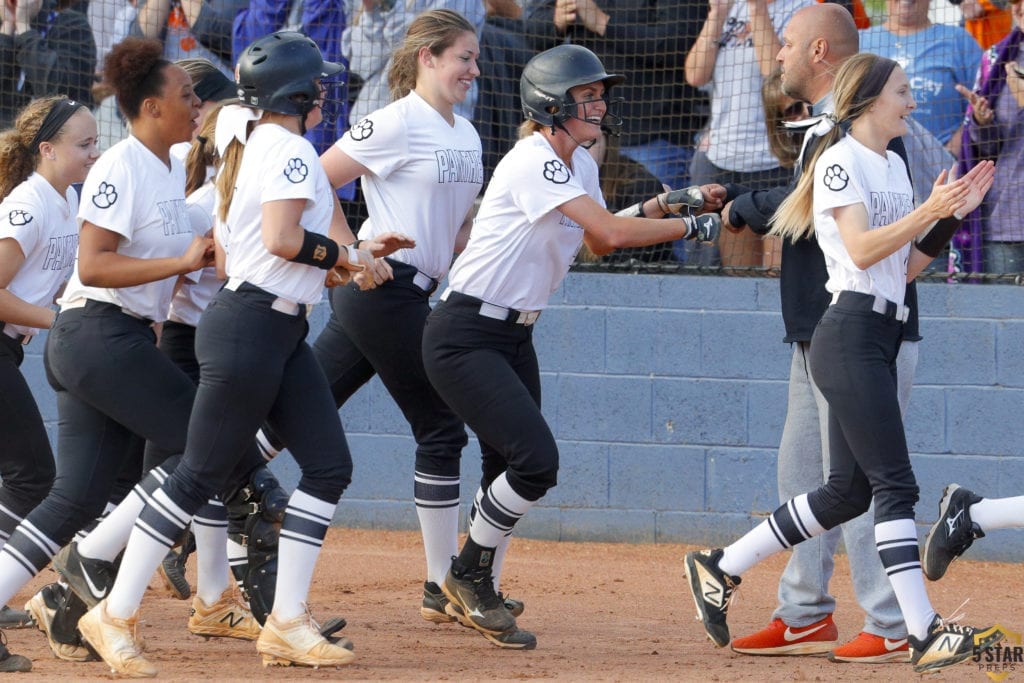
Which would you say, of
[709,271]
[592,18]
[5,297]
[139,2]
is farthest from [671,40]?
[5,297]

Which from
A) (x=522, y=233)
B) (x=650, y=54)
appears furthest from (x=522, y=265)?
(x=650, y=54)

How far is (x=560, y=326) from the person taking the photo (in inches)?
283

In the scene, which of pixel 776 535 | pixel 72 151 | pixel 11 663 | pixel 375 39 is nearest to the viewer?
pixel 11 663

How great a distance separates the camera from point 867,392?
13.9ft

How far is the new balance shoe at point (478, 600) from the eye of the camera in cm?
488

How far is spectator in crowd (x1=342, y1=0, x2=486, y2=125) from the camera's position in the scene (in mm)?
7531

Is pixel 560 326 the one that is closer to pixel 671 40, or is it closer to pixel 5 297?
pixel 671 40

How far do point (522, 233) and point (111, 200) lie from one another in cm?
137

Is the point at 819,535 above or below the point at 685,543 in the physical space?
above

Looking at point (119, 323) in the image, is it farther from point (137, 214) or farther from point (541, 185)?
point (541, 185)

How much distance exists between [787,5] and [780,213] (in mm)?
2831

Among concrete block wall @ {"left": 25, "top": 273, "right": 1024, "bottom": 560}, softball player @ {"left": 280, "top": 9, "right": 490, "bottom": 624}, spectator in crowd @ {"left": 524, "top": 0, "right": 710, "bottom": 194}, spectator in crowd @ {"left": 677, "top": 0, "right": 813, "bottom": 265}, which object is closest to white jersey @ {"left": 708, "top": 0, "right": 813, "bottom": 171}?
spectator in crowd @ {"left": 677, "top": 0, "right": 813, "bottom": 265}

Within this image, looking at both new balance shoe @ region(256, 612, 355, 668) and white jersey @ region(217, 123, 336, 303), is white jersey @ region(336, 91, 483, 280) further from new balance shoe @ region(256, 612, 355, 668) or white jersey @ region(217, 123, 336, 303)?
new balance shoe @ region(256, 612, 355, 668)

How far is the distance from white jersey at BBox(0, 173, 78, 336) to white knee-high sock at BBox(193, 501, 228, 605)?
903 mm
